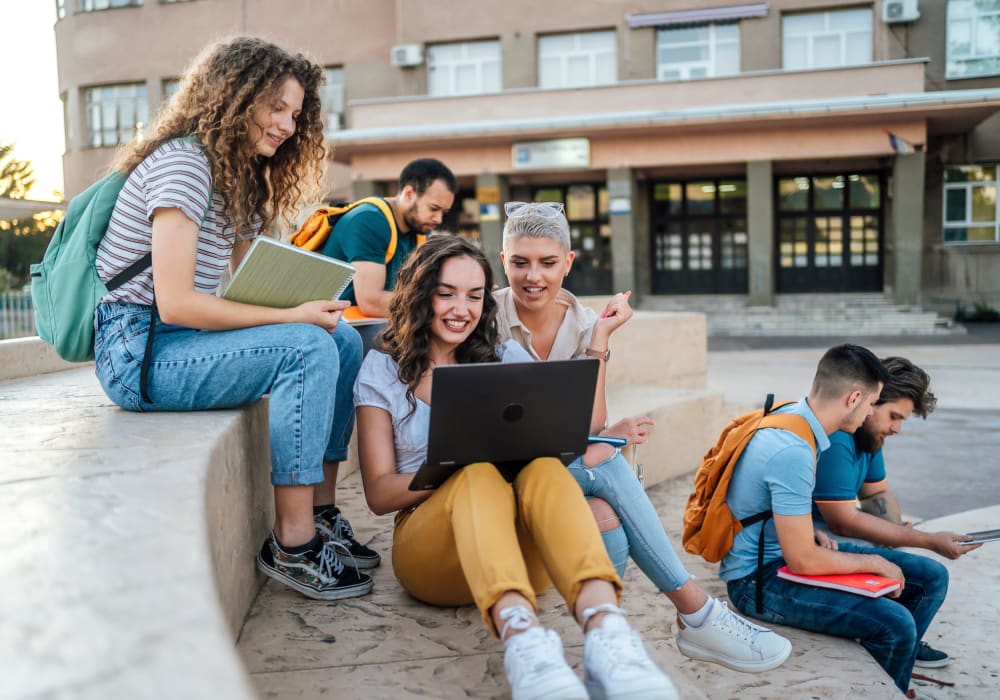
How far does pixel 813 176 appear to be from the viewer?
73.9ft

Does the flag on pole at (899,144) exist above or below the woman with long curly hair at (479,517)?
above

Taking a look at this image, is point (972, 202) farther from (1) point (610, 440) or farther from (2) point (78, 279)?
(2) point (78, 279)

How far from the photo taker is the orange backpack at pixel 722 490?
3312 millimetres

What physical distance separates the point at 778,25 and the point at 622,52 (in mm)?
3646

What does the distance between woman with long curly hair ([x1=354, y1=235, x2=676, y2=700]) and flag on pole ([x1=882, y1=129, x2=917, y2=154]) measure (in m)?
18.7

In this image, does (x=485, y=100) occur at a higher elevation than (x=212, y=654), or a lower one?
higher

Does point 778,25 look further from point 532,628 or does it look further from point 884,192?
point 532,628

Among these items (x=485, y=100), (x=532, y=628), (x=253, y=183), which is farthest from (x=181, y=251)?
(x=485, y=100)

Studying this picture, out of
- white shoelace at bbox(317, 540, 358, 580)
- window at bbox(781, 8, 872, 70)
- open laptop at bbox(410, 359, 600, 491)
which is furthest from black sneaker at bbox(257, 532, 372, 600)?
window at bbox(781, 8, 872, 70)

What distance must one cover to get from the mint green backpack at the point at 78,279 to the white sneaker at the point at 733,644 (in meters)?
2.04

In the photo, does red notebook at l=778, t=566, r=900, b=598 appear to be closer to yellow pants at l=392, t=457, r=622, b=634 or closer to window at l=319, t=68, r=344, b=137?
yellow pants at l=392, t=457, r=622, b=634

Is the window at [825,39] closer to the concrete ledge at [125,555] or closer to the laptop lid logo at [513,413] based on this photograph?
the laptop lid logo at [513,413]

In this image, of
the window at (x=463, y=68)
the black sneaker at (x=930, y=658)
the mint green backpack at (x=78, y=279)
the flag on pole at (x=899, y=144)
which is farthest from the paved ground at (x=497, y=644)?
the window at (x=463, y=68)

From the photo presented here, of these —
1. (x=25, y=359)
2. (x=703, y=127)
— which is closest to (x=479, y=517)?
(x=25, y=359)
